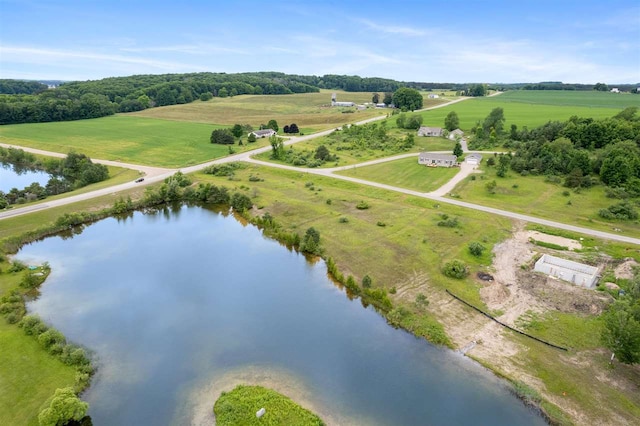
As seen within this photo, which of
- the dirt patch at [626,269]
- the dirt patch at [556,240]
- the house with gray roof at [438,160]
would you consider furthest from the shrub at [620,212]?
the house with gray roof at [438,160]

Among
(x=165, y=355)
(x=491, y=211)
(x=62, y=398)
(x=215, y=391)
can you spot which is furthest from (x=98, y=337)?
(x=491, y=211)

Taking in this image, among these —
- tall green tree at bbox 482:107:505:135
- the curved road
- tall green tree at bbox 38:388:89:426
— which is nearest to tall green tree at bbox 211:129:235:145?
the curved road

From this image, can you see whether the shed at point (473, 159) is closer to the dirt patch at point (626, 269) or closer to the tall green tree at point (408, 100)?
the dirt patch at point (626, 269)

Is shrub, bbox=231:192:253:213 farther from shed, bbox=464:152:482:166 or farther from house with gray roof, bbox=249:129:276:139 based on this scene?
house with gray roof, bbox=249:129:276:139

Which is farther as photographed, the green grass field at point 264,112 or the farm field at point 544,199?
the green grass field at point 264,112

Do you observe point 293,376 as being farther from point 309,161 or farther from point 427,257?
point 309,161

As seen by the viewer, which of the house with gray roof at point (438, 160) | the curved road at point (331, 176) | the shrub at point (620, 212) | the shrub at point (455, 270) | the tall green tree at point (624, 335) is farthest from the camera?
the house with gray roof at point (438, 160)

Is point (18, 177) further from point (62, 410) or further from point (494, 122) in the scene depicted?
point (494, 122)

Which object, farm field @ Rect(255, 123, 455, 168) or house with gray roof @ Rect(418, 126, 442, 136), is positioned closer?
farm field @ Rect(255, 123, 455, 168)
